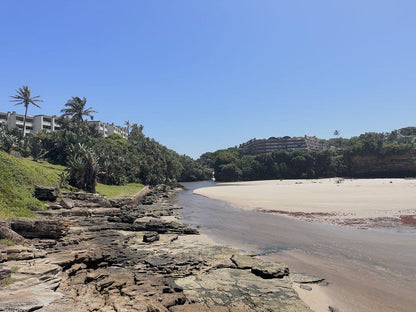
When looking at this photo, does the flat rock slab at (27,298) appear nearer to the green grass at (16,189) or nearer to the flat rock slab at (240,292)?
the flat rock slab at (240,292)

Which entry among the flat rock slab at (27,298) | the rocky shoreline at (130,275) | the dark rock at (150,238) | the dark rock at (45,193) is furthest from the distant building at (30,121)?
the flat rock slab at (27,298)

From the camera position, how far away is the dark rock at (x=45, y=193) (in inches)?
934

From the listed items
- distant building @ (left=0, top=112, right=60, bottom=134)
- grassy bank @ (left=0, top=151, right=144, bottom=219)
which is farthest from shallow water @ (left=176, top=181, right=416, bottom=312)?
distant building @ (left=0, top=112, right=60, bottom=134)

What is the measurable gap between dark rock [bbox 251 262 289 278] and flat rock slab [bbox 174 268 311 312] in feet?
0.89

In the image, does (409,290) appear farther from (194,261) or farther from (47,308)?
(47,308)

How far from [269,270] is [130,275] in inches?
250

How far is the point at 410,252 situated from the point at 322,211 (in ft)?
48.5

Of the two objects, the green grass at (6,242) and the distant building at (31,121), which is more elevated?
the distant building at (31,121)

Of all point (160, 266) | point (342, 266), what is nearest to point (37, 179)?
point (160, 266)

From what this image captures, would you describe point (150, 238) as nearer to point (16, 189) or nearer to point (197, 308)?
point (197, 308)

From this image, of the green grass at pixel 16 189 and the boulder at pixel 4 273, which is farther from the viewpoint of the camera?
the green grass at pixel 16 189

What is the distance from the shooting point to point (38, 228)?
14758mm

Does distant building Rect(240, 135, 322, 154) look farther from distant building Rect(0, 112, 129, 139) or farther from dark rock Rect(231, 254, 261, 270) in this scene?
dark rock Rect(231, 254, 261, 270)

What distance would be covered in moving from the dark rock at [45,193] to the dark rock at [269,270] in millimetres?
21330
